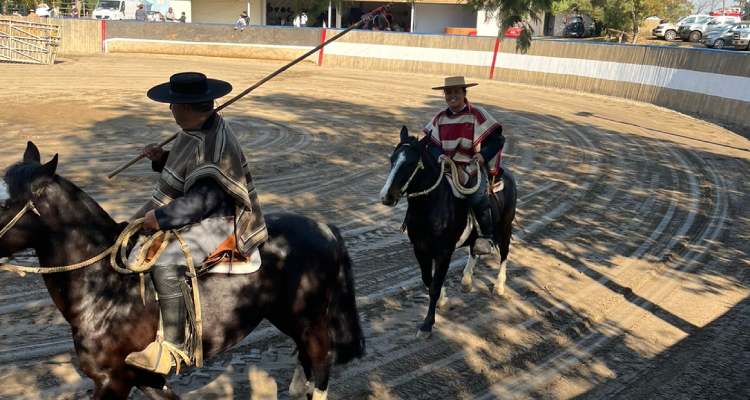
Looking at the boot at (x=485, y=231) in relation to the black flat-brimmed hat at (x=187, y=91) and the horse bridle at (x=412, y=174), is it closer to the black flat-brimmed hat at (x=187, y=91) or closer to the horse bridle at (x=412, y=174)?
the horse bridle at (x=412, y=174)

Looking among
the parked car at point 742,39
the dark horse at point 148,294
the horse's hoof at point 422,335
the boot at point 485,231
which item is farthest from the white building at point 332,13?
the dark horse at point 148,294

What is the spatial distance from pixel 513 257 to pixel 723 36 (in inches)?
1451

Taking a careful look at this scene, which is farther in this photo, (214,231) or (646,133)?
(646,133)

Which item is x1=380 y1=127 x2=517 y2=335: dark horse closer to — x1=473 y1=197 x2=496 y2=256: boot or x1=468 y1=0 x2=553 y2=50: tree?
→ x1=473 y1=197 x2=496 y2=256: boot

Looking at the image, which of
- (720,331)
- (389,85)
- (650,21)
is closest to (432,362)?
(720,331)

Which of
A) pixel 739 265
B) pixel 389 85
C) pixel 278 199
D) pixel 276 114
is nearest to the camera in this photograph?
pixel 739 265

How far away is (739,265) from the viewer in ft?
30.8

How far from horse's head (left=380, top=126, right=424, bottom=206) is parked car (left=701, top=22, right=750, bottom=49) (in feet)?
128

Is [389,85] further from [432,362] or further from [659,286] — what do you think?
[432,362]

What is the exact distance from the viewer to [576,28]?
184ft

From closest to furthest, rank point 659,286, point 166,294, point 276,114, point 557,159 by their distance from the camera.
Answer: point 166,294 → point 659,286 → point 557,159 → point 276,114

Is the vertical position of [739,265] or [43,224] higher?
[43,224]

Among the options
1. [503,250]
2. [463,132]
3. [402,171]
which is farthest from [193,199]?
[503,250]

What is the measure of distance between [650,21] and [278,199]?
60.9 m
